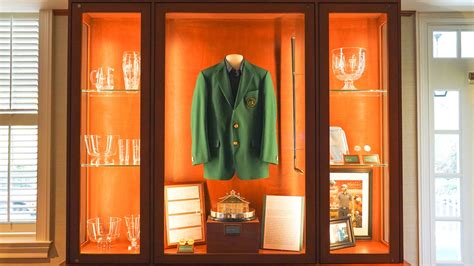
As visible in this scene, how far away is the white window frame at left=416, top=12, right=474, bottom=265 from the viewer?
99.3 inches

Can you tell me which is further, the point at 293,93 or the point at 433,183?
the point at 433,183

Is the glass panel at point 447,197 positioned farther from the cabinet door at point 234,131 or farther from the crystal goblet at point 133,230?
the crystal goblet at point 133,230

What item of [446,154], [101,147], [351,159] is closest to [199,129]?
[101,147]

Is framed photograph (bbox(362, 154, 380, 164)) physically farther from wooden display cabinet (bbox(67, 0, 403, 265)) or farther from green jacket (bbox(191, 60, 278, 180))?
green jacket (bbox(191, 60, 278, 180))

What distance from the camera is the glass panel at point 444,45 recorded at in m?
2.58

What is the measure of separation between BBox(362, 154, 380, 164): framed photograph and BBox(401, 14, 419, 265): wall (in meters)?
0.59

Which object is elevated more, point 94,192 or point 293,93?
point 293,93

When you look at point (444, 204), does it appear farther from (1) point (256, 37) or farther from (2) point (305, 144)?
(1) point (256, 37)

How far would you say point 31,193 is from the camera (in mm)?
2529

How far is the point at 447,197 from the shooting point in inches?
102

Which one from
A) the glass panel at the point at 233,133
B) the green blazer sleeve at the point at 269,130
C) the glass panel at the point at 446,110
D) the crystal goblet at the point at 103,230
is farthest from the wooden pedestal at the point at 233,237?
the glass panel at the point at 446,110

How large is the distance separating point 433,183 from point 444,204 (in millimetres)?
167

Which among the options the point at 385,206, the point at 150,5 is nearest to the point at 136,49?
the point at 150,5

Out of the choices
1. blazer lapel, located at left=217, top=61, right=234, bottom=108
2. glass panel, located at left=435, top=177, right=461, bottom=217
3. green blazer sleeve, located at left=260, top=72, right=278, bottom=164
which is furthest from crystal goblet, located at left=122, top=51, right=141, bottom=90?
glass panel, located at left=435, top=177, right=461, bottom=217
